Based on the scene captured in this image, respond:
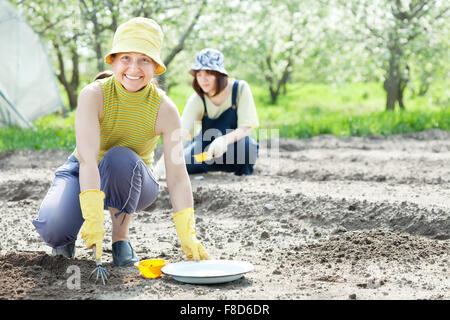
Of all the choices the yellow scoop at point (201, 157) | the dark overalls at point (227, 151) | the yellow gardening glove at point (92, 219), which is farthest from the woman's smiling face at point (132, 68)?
the dark overalls at point (227, 151)

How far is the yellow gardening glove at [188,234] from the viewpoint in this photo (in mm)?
2514

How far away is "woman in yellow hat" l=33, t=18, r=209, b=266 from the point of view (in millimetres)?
2414

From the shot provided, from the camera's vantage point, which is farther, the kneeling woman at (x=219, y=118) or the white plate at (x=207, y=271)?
the kneeling woman at (x=219, y=118)

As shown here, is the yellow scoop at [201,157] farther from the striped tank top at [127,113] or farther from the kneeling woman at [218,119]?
the striped tank top at [127,113]

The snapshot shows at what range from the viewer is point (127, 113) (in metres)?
2.59

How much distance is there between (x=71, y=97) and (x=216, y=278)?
990 centimetres

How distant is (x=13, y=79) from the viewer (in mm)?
8211

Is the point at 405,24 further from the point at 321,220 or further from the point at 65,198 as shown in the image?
the point at 65,198

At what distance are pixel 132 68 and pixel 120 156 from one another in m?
0.40

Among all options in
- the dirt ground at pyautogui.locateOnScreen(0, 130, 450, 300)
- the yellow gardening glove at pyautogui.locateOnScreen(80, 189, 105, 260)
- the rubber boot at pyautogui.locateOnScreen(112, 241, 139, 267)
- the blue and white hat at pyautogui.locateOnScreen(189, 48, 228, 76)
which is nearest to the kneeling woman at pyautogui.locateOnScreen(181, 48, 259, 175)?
the blue and white hat at pyautogui.locateOnScreen(189, 48, 228, 76)

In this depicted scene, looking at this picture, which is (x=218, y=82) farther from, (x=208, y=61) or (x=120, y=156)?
(x=120, y=156)

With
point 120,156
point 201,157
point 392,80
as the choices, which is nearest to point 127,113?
point 120,156

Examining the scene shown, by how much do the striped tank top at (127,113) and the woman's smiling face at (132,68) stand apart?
0.27 feet

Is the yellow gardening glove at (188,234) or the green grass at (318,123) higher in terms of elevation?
the green grass at (318,123)
